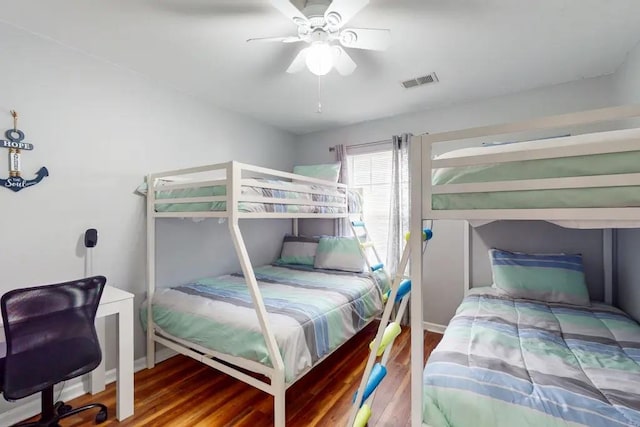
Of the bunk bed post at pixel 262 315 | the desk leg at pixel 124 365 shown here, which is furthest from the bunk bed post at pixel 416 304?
the desk leg at pixel 124 365

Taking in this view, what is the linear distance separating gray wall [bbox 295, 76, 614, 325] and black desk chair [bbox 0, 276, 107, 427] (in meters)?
2.90

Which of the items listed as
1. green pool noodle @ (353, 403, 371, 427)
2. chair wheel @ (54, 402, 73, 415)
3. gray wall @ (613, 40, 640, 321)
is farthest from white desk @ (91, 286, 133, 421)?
gray wall @ (613, 40, 640, 321)

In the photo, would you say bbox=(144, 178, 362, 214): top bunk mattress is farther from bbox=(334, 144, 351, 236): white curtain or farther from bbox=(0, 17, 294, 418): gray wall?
bbox=(334, 144, 351, 236): white curtain

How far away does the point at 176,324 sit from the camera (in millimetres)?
2119

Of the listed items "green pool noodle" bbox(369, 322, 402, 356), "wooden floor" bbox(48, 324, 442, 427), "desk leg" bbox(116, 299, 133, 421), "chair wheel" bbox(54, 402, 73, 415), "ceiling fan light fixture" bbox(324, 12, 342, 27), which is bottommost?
"wooden floor" bbox(48, 324, 442, 427)

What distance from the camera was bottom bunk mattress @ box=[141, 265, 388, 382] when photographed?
1734mm

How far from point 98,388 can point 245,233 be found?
1795 millimetres

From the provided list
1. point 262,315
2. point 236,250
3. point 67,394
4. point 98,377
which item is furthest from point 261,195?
point 67,394

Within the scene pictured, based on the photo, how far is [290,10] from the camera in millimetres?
1442

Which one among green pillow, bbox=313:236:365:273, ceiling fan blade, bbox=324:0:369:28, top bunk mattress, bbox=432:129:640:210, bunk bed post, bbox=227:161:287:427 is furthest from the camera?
green pillow, bbox=313:236:365:273

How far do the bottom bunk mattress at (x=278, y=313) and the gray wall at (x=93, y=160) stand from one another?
1.39 ft

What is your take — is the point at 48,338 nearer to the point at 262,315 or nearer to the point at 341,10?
the point at 262,315

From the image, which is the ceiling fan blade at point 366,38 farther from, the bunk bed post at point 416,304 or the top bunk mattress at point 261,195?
the top bunk mattress at point 261,195

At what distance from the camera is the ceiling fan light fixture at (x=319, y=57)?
163cm
